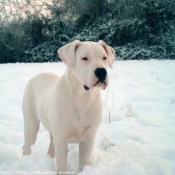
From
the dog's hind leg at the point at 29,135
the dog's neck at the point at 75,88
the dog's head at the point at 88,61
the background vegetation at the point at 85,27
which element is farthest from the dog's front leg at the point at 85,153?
the background vegetation at the point at 85,27

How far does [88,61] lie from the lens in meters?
2.58

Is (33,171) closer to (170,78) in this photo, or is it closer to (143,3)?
(170,78)

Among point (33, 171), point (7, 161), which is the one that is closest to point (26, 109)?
point (7, 161)

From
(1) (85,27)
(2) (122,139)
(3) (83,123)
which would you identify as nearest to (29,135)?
(3) (83,123)

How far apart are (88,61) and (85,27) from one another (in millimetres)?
14721

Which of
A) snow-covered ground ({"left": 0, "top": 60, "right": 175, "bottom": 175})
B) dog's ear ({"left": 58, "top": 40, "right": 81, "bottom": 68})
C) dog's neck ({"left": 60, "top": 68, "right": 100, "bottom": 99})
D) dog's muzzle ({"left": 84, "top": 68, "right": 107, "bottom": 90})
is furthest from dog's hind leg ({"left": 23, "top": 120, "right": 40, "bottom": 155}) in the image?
dog's muzzle ({"left": 84, "top": 68, "right": 107, "bottom": 90})

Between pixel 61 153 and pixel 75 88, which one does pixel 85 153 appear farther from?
pixel 75 88

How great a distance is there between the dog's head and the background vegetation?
42.2 ft

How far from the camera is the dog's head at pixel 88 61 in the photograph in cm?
244

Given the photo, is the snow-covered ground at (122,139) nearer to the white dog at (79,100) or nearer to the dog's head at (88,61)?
the white dog at (79,100)

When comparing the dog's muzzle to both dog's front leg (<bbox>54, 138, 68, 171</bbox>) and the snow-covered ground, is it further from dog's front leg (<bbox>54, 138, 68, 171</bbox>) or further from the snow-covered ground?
the snow-covered ground

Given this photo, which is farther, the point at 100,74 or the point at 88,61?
the point at 88,61

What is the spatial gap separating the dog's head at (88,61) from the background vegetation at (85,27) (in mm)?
12858

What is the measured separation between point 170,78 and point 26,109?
16.8 ft
